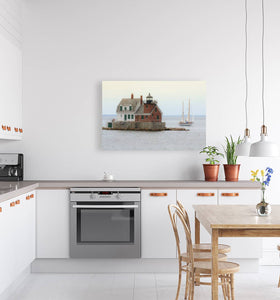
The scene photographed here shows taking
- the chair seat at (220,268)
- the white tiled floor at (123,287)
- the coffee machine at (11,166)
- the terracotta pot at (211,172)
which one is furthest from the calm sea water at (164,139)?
the chair seat at (220,268)

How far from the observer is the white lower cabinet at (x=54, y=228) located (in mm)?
4734

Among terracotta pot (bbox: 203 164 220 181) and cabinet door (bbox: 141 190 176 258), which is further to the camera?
terracotta pot (bbox: 203 164 220 181)

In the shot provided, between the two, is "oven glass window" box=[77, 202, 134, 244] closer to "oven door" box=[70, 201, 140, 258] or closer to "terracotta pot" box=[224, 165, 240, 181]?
"oven door" box=[70, 201, 140, 258]

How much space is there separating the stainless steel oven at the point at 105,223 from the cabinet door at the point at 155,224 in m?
0.07

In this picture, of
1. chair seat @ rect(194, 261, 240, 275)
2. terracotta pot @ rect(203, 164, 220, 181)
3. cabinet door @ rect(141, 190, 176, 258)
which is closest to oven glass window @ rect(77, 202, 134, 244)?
cabinet door @ rect(141, 190, 176, 258)

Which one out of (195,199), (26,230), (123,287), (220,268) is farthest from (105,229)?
(220,268)

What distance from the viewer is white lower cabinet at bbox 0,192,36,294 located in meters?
3.67

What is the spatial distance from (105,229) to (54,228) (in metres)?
0.52

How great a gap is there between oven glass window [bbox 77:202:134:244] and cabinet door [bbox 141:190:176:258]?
0.47 ft

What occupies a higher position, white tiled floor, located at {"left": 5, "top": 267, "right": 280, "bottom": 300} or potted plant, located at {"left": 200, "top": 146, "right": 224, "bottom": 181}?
potted plant, located at {"left": 200, "top": 146, "right": 224, "bottom": 181}

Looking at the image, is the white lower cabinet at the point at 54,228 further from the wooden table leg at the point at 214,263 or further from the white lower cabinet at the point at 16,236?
the wooden table leg at the point at 214,263

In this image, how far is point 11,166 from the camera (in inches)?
196

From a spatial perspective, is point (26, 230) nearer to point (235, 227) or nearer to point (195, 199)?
point (195, 199)

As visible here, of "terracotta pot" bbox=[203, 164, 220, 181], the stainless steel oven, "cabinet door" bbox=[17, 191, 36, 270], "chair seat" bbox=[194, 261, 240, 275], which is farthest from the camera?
"terracotta pot" bbox=[203, 164, 220, 181]
